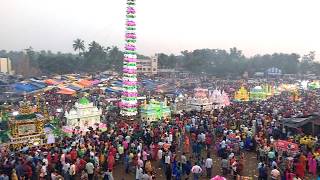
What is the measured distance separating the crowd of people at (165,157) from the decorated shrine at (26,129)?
2.17 metres

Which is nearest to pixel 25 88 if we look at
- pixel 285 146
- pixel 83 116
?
pixel 83 116

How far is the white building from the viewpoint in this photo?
864 inches

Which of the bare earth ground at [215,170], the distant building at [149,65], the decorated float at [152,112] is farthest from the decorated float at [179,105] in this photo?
the distant building at [149,65]

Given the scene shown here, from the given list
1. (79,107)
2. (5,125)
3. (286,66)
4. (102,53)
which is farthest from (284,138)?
(286,66)

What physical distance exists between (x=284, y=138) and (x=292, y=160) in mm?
4804

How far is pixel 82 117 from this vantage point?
22.3 m

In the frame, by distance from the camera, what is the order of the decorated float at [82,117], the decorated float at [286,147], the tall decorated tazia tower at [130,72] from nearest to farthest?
the decorated float at [286,147] → the decorated float at [82,117] → the tall decorated tazia tower at [130,72]

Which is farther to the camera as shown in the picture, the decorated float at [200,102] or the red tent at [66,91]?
the red tent at [66,91]

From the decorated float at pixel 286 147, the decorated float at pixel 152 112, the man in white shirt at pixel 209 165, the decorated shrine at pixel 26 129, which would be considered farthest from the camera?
the decorated float at pixel 152 112

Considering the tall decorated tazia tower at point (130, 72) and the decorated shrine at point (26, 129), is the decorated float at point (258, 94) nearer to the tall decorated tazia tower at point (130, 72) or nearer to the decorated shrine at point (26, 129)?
the tall decorated tazia tower at point (130, 72)

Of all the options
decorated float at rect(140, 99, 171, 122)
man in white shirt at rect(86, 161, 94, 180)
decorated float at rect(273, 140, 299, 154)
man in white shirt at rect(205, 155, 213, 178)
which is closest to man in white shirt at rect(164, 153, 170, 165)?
man in white shirt at rect(205, 155, 213, 178)

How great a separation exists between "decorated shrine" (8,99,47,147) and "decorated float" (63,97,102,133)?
3.16 metres

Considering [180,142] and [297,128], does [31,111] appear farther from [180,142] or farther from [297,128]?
[297,128]

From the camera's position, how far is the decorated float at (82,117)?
21.8m
